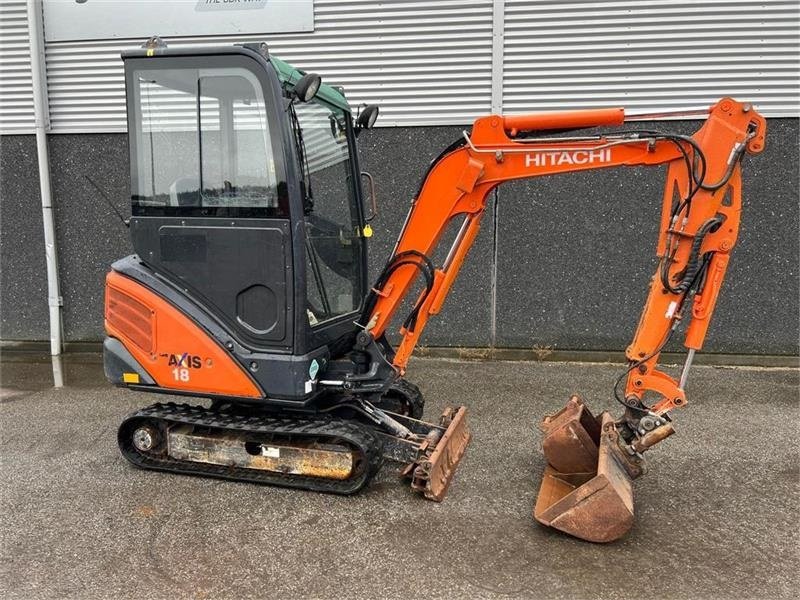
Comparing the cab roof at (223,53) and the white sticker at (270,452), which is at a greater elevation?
the cab roof at (223,53)

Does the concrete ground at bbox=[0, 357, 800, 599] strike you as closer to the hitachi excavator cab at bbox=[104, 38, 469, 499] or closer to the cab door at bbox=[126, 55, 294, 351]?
the hitachi excavator cab at bbox=[104, 38, 469, 499]

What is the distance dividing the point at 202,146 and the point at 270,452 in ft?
6.21

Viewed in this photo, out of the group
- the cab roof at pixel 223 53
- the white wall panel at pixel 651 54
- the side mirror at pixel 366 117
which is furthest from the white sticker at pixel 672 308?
the white wall panel at pixel 651 54

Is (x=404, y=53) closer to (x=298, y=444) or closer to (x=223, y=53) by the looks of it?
(x=223, y=53)

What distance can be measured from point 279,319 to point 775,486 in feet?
10.5

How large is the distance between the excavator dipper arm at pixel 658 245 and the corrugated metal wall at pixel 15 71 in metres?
6.17

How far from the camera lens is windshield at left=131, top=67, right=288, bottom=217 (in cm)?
336

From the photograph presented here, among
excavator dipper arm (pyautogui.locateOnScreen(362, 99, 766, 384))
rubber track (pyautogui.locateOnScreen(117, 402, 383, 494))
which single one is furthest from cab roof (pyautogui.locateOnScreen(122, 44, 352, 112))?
rubber track (pyautogui.locateOnScreen(117, 402, 383, 494))

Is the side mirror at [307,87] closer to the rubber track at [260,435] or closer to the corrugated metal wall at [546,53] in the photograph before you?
the rubber track at [260,435]

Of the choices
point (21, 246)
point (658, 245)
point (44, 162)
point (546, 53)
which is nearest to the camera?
point (658, 245)

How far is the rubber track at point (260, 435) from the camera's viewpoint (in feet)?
11.2

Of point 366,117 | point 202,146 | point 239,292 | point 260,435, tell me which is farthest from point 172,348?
point 366,117

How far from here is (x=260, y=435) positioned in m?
3.61

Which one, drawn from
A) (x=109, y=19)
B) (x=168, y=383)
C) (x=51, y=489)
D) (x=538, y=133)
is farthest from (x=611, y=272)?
(x=109, y=19)
